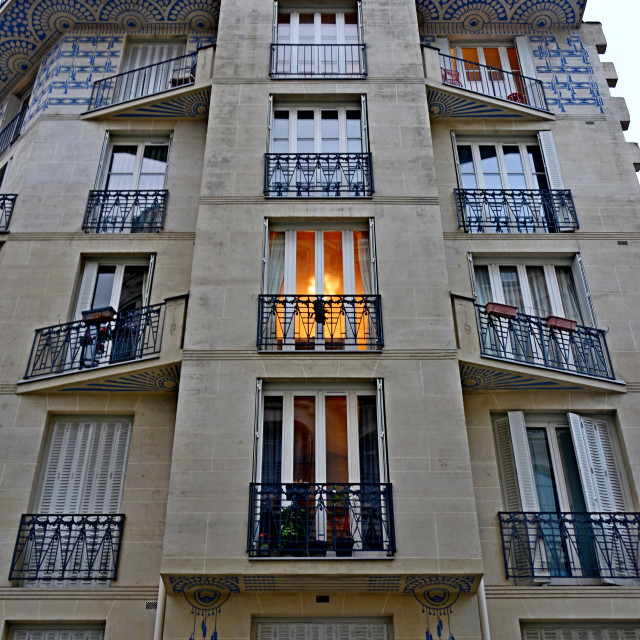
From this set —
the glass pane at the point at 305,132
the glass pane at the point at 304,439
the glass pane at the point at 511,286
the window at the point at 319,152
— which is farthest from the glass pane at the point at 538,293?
the glass pane at the point at 305,132

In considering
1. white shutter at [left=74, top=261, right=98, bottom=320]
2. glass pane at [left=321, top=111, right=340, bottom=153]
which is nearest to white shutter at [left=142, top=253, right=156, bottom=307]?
white shutter at [left=74, top=261, right=98, bottom=320]

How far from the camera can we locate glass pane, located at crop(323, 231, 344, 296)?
→ 1223 cm

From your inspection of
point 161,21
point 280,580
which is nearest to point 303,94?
point 161,21

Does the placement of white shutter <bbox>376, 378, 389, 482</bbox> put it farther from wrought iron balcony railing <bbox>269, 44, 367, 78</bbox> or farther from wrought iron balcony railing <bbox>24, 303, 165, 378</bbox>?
wrought iron balcony railing <bbox>269, 44, 367, 78</bbox>

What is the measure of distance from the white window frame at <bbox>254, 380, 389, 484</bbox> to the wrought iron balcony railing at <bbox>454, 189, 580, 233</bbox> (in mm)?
4687

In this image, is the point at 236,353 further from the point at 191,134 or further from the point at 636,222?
the point at 636,222

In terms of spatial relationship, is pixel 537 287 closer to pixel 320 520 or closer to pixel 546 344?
pixel 546 344

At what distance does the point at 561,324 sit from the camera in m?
12.1

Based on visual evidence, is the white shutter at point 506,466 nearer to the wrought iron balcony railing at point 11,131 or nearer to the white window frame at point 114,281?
the white window frame at point 114,281

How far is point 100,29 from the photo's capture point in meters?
17.0

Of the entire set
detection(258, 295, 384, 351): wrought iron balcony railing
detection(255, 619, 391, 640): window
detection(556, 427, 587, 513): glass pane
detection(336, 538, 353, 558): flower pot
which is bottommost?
detection(255, 619, 391, 640): window

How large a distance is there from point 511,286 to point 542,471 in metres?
3.79

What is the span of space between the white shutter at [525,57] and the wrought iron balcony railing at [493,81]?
0.87 ft

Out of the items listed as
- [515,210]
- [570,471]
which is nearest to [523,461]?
[570,471]
